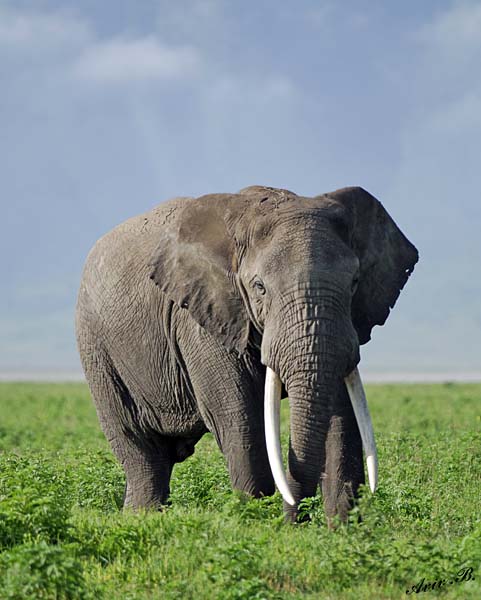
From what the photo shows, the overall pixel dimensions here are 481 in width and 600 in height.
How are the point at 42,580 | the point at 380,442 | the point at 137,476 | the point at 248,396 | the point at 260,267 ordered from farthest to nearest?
1. the point at 380,442
2. the point at 137,476
3. the point at 248,396
4. the point at 260,267
5. the point at 42,580

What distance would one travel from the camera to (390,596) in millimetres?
7633

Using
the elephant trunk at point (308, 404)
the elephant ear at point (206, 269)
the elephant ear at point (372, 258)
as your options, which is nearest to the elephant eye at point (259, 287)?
the elephant ear at point (206, 269)

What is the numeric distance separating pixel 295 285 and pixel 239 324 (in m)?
0.94

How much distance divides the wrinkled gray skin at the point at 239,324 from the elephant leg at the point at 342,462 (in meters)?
0.01

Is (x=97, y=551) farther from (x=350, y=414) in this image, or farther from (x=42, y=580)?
(x=350, y=414)

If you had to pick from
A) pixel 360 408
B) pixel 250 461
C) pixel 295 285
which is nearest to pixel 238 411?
pixel 250 461

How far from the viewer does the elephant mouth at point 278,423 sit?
29.3ft

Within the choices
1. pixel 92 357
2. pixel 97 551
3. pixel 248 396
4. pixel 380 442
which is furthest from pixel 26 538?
pixel 380 442

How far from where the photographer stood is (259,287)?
9.21m

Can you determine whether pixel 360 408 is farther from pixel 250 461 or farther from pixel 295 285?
pixel 295 285

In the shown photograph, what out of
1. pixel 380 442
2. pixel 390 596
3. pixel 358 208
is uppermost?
pixel 358 208

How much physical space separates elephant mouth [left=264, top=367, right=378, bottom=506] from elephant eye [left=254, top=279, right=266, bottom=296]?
0.60 m

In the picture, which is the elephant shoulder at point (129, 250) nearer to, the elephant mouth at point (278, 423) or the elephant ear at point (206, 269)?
the elephant ear at point (206, 269)

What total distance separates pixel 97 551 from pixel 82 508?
2914mm
